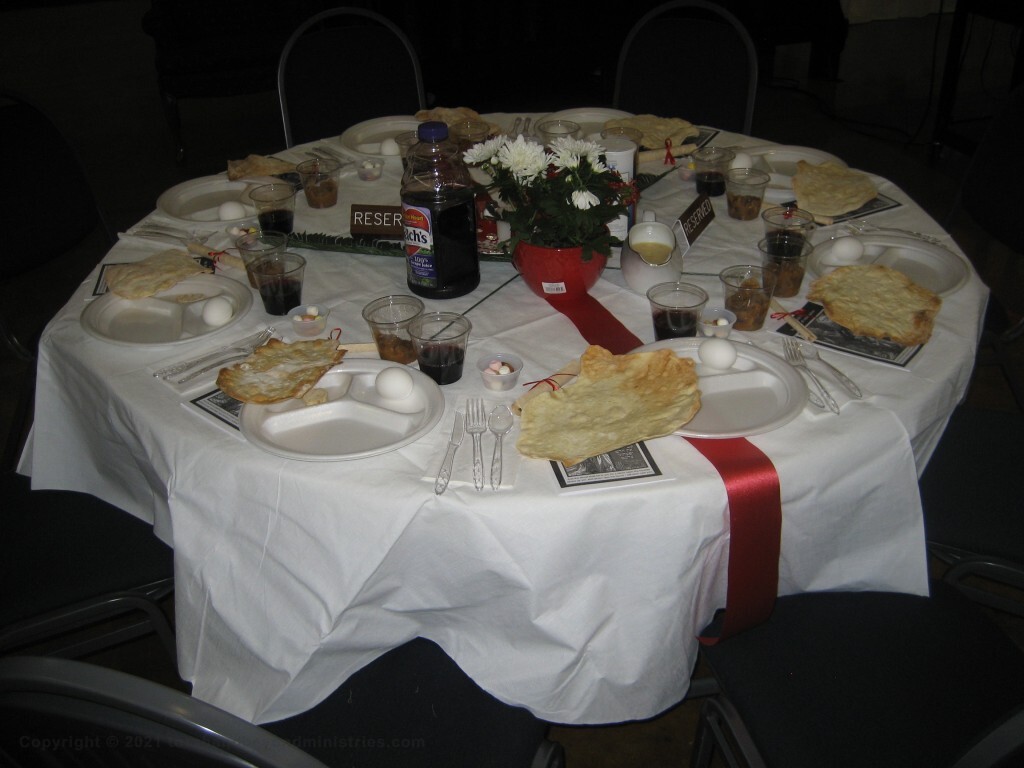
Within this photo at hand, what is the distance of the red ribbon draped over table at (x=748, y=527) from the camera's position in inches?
43.9

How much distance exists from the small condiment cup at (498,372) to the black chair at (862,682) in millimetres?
543

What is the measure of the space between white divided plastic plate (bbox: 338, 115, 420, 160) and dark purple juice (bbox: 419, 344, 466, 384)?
124 cm

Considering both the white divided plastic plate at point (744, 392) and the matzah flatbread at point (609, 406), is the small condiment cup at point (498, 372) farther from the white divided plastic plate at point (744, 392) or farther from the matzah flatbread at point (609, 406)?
the white divided plastic plate at point (744, 392)

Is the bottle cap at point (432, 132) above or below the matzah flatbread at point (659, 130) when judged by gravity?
above

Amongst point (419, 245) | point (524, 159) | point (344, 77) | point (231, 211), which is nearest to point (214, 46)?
point (344, 77)

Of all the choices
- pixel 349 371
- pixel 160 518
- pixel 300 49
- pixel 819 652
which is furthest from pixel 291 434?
pixel 300 49

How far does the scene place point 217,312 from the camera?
60.3 inches

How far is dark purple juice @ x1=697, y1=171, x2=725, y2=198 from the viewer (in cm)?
202

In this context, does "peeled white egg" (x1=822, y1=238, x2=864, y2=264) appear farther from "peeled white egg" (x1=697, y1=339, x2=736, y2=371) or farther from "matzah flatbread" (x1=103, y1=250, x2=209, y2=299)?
"matzah flatbread" (x1=103, y1=250, x2=209, y2=299)

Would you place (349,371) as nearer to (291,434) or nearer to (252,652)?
(291,434)

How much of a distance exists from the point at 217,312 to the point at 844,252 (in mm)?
1256

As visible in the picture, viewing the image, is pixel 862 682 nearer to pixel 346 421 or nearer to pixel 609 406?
pixel 609 406

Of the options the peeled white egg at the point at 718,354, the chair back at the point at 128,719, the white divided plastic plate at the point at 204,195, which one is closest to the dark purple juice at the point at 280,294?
the white divided plastic plate at the point at 204,195

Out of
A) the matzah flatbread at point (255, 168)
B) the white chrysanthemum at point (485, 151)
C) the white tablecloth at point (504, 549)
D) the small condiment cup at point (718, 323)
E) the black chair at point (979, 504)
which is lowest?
the black chair at point (979, 504)
